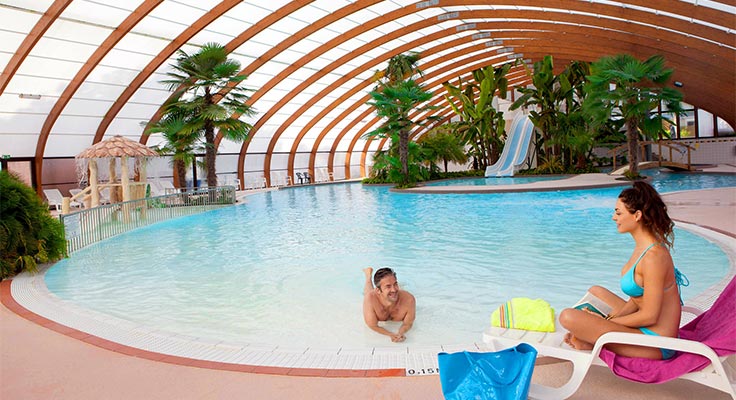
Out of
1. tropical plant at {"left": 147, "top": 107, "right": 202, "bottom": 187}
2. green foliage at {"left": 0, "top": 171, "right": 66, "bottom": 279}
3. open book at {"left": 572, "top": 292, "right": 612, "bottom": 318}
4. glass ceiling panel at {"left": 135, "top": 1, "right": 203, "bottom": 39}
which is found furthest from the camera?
tropical plant at {"left": 147, "top": 107, "right": 202, "bottom": 187}

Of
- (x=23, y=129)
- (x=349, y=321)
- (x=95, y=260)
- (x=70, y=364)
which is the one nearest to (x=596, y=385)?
(x=349, y=321)

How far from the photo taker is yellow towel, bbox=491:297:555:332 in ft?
10.6

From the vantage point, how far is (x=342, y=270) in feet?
26.3

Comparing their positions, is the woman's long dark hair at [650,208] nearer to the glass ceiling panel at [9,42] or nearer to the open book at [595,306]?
the open book at [595,306]

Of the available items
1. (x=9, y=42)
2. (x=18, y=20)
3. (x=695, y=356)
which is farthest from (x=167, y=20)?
(x=695, y=356)

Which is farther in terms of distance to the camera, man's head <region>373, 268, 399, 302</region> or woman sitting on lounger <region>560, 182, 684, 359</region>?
man's head <region>373, 268, 399, 302</region>

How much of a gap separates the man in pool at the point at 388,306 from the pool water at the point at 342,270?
4.8 inches

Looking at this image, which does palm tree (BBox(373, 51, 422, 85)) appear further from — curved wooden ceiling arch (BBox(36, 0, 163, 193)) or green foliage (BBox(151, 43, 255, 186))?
curved wooden ceiling arch (BBox(36, 0, 163, 193))

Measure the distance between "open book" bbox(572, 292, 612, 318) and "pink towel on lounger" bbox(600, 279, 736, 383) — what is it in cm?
47

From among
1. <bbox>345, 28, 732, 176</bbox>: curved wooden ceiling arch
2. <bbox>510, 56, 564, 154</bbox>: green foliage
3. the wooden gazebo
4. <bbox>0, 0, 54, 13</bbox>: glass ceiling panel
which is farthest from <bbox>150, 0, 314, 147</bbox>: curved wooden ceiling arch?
<bbox>345, 28, 732, 176</bbox>: curved wooden ceiling arch

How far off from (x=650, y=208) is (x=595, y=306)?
0.76 meters

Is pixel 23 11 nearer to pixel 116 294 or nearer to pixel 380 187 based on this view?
pixel 116 294

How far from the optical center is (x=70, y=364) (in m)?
3.88

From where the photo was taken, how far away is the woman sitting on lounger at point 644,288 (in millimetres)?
2799
